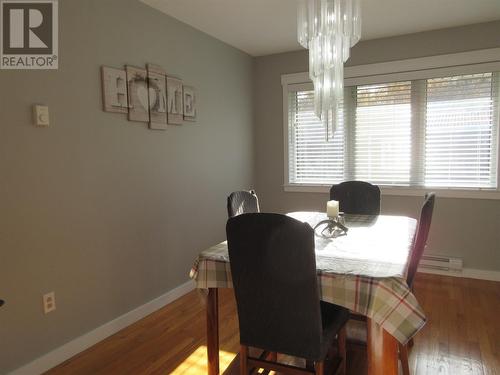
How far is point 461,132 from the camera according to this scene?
11.4ft

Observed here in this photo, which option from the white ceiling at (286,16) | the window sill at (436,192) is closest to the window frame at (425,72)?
the window sill at (436,192)

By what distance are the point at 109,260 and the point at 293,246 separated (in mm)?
1617

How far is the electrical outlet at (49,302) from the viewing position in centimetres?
209

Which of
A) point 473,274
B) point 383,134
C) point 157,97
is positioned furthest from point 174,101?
point 473,274

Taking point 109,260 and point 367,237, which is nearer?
point 367,237

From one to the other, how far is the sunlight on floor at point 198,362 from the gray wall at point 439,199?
2278 millimetres

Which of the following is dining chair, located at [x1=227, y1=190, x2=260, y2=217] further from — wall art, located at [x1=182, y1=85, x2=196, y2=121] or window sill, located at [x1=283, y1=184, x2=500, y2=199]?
window sill, located at [x1=283, y1=184, x2=500, y2=199]

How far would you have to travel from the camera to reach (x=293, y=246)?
1364 mm

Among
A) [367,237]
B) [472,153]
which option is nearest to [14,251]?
[367,237]

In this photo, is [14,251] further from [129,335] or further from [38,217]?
[129,335]

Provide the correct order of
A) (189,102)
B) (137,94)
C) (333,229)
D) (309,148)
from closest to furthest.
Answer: (333,229), (137,94), (189,102), (309,148)

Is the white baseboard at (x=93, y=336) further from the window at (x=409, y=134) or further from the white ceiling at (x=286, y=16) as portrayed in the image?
the white ceiling at (x=286, y=16)

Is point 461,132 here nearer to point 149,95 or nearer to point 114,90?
point 149,95

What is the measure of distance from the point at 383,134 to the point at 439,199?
844mm
